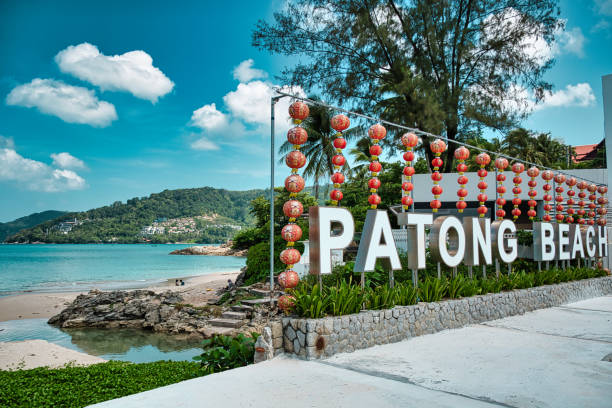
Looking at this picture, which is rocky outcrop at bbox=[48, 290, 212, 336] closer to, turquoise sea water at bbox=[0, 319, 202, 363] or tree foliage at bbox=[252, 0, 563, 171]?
turquoise sea water at bbox=[0, 319, 202, 363]

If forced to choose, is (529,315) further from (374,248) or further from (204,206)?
(204,206)

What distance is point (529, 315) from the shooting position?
29.2 ft

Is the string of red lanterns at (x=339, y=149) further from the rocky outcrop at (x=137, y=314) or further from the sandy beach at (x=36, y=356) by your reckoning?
the rocky outcrop at (x=137, y=314)

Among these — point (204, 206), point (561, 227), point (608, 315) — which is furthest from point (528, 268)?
point (204, 206)

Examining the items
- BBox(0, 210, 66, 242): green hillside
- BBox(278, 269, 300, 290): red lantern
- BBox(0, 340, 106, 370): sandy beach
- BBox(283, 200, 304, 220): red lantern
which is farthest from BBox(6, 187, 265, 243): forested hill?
BBox(278, 269, 300, 290): red lantern

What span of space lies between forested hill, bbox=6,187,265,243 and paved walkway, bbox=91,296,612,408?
85936 mm

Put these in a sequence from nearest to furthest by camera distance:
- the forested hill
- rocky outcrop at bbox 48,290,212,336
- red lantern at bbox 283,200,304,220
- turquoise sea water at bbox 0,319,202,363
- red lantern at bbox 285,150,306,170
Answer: red lantern at bbox 283,200,304,220 → red lantern at bbox 285,150,306,170 → turquoise sea water at bbox 0,319,202,363 → rocky outcrop at bbox 48,290,212,336 → the forested hill

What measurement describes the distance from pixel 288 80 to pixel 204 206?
8553cm

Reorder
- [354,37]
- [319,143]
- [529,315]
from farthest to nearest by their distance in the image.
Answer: [319,143] → [354,37] → [529,315]

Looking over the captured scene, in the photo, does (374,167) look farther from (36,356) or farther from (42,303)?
(42,303)

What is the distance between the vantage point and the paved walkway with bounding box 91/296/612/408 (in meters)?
3.84

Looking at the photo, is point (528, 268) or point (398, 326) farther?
point (528, 268)

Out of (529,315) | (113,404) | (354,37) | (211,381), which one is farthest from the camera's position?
(354,37)

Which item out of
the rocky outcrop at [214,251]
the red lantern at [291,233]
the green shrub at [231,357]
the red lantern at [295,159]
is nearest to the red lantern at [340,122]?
the red lantern at [295,159]
